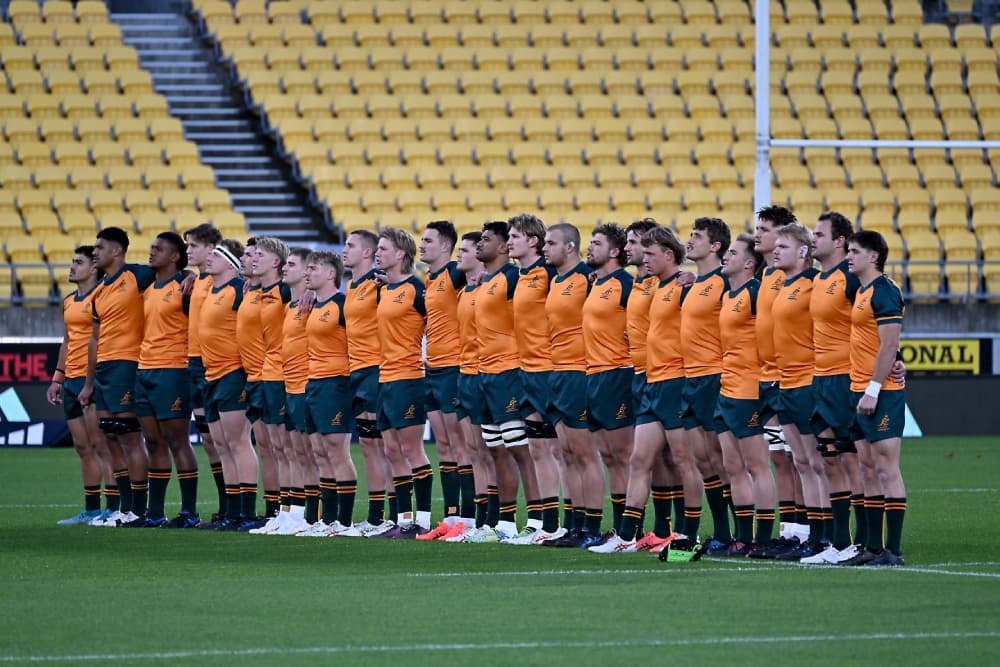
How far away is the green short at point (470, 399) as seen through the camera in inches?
499

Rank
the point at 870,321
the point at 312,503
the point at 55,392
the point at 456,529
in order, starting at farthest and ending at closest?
the point at 55,392 → the point at 312,503 → the point at 456,529 → the point at 870,321

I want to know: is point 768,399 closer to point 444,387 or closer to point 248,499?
point 444,387

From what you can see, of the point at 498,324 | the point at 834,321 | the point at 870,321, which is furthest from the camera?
the point at 498,324

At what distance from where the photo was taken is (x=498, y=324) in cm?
1262

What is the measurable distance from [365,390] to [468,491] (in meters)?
1.05

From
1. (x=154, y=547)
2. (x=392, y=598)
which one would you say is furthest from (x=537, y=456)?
(x=392, y=598)

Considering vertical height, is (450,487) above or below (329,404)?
below

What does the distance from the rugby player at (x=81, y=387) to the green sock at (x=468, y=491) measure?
3.13 m

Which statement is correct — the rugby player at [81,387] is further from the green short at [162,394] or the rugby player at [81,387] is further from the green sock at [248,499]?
the green sock at [248,499]

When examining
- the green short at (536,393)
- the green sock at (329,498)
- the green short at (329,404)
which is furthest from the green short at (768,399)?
the green sock at (329,498)

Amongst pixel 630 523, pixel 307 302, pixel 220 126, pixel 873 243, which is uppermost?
pixel 220 126

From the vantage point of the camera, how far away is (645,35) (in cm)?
3091

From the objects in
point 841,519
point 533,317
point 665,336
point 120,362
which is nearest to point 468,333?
point 533,317

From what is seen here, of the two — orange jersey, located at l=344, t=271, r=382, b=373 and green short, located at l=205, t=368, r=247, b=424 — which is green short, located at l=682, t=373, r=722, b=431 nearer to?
orange jersey, located at l=344, t=271, r=382, b=373
